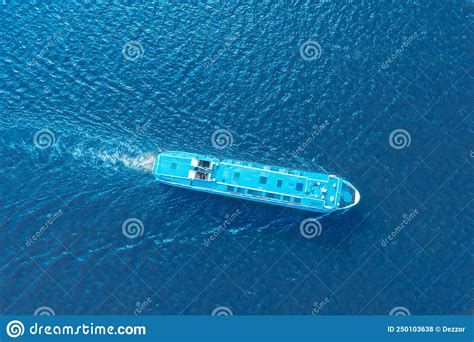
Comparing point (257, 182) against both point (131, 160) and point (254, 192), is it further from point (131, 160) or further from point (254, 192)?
point (131, 160)

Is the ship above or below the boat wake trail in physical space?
below

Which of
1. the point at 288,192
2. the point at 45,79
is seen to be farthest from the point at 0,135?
the point at 288,192

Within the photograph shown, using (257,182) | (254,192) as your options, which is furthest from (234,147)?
(254,192)

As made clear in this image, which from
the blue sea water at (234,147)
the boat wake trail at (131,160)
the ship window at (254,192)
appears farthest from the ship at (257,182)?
the boat wake trail at (131,160)

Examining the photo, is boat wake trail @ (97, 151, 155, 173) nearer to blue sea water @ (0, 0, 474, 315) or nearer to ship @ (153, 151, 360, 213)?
blue sea water @ (0, 0, 474, 315)

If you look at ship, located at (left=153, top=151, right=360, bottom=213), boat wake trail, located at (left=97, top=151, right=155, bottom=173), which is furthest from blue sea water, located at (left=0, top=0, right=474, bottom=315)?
ship, located at (left=153, top=151, right=360, bottom=213)

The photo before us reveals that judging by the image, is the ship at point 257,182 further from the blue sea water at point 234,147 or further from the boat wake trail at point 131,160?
the boat wake trail at point 131,160
